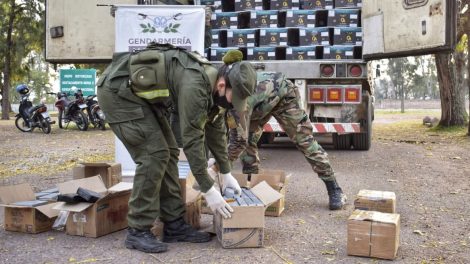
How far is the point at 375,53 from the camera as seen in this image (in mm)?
7301

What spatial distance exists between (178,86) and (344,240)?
172 cm

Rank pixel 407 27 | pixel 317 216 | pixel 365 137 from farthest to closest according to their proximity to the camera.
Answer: pixel 365 137 → pixel 407 27 → pixel 317 216

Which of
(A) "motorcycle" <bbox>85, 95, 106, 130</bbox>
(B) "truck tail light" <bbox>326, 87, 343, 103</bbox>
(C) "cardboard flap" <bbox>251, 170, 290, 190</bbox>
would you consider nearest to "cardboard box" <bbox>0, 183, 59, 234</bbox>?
(C) "cardboard flap" <bbox>251, 170, 290, 190</bbox>

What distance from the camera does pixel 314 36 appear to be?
8141 millimetres

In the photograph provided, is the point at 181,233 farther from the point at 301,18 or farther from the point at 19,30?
the point at 19,30

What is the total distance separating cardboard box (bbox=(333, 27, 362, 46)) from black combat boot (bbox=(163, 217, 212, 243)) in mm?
4795

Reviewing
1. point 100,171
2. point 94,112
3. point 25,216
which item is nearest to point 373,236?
point 25,216

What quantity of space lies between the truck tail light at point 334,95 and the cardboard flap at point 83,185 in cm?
435

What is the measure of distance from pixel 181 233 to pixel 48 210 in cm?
109

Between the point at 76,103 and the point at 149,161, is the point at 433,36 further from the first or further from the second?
the point at 76,103

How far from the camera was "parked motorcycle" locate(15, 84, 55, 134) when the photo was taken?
1553cm

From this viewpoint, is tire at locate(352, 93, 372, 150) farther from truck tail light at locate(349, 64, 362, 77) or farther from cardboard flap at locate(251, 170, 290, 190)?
cardboard flap at locate(251, 170, 290, 190)

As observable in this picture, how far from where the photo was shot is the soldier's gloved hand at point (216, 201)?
11.7 ft

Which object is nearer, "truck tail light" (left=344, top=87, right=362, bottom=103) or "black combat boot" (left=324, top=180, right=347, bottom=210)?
"black combat boot" (left=324, top=180, right=347, bottom=210)
